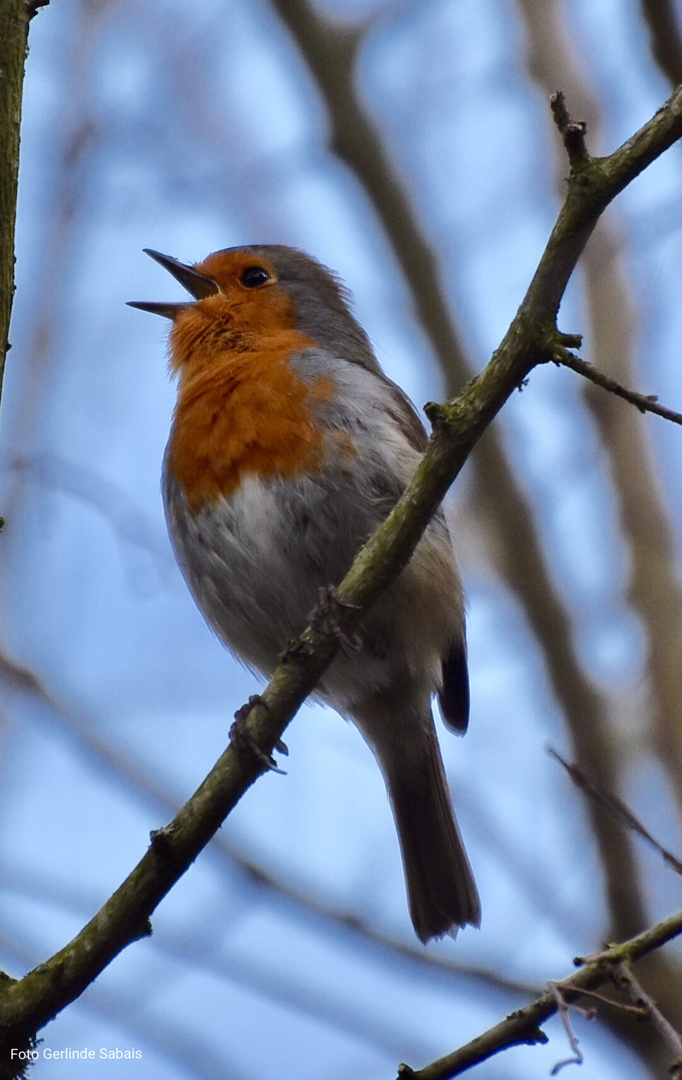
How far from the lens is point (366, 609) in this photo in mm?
2934

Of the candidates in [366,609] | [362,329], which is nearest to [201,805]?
[366,609]

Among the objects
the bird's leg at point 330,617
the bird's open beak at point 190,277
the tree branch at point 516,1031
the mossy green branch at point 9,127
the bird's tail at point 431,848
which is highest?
the bird's open beak at point 190,277

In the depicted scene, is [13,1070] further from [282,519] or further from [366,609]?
[282,519]

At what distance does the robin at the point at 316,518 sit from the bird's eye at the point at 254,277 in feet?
0.05

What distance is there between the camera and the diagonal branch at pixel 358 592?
2703mm

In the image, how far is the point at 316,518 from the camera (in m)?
4.14

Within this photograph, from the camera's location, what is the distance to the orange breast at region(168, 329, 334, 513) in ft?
13.7

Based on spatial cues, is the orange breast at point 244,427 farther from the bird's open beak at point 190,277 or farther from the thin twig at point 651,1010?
the thin twig at point 651,1010

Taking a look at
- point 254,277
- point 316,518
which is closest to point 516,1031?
point 316,518

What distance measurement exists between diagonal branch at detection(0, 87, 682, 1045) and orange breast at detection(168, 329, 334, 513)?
1.28m

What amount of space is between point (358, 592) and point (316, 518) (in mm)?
1240

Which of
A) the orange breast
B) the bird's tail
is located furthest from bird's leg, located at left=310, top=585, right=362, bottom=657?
the bird's tail

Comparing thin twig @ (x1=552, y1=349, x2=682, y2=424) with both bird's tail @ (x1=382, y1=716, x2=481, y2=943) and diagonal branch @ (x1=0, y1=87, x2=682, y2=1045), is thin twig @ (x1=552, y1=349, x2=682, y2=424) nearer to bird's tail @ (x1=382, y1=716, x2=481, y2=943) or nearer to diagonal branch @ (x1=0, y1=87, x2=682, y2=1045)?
diagonal branch @ (x1=0, y1=87, x2=682, y2=1045)

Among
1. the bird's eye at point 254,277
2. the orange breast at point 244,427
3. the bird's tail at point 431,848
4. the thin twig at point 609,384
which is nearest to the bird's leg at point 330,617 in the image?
the thin twig at point 609,384
